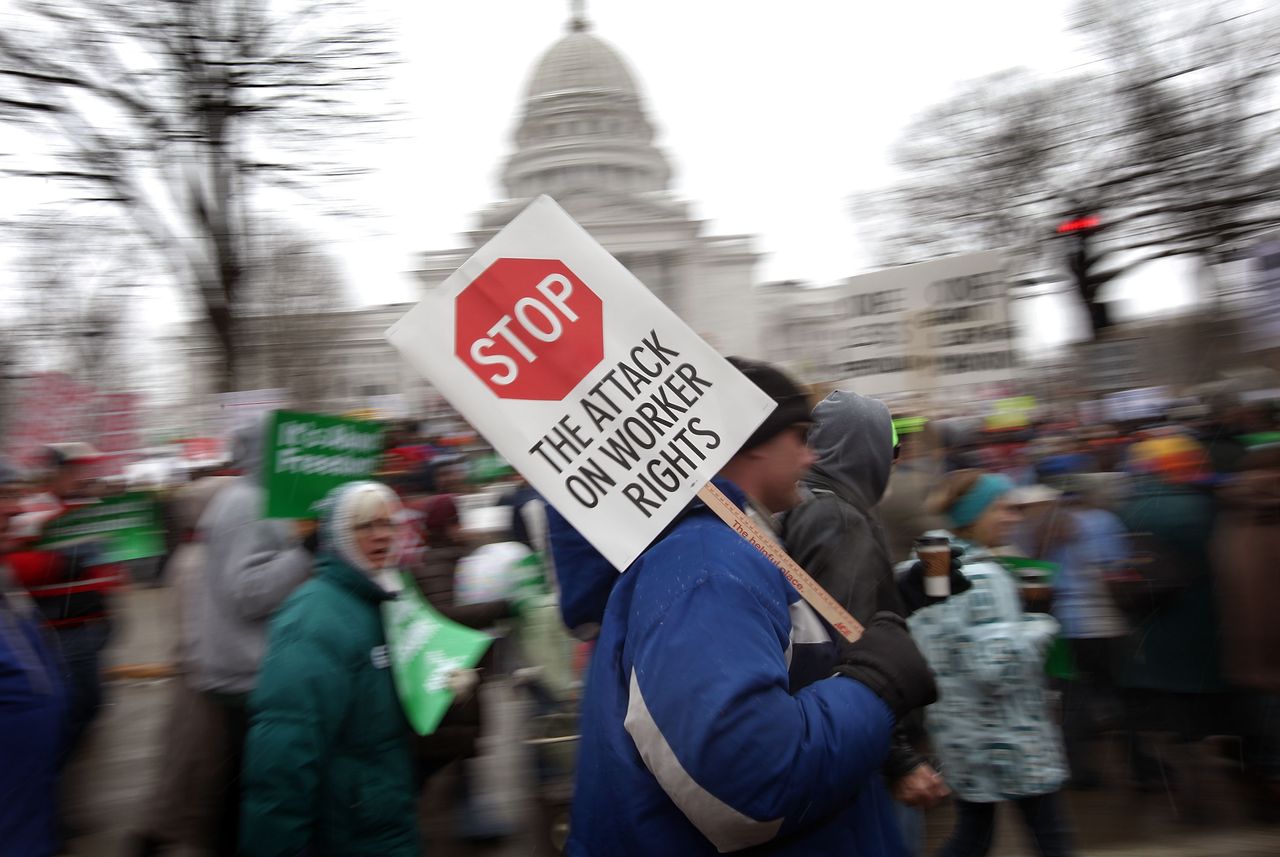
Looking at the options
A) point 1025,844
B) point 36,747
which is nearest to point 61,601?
point 36,747

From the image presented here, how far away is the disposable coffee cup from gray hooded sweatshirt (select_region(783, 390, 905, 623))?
0.60ft

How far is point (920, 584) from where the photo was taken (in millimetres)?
2883

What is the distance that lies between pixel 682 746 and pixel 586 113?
74692mm

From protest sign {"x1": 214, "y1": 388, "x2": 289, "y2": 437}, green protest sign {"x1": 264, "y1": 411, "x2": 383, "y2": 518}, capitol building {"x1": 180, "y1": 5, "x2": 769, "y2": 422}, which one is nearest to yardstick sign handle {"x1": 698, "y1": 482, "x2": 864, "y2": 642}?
green protest sign {"x1": 264, "y1": 411, "x2": 383, "y2": 518}

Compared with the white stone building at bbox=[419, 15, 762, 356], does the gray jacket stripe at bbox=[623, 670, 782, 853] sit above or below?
below

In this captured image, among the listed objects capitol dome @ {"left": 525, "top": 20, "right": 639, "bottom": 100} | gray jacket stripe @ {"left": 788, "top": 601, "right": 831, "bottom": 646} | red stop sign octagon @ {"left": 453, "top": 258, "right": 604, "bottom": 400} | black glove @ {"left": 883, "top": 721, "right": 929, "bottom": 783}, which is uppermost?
capitol dome @ {"left": 525, "top": 20, "right": 639, "bottom": 100}

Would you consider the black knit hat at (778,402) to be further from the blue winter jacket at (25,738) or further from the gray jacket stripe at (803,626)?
the blue winter jacket at (25,738)

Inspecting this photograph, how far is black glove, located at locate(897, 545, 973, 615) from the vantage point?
2.86m

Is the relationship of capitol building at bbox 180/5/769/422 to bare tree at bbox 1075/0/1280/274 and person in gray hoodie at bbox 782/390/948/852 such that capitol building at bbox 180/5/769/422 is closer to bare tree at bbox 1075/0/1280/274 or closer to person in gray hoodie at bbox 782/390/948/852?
bare tree at bbox 1075/0/1280/274

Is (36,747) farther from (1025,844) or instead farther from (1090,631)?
(1090,631)

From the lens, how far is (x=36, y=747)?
2.99 meters

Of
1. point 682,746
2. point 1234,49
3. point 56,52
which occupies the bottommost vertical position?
point 682,746

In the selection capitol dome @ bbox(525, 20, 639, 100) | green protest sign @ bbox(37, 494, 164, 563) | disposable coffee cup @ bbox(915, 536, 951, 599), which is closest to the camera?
disposable coffee cup @ bbox(915, 536, 951, 599)

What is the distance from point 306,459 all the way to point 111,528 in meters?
1.58
